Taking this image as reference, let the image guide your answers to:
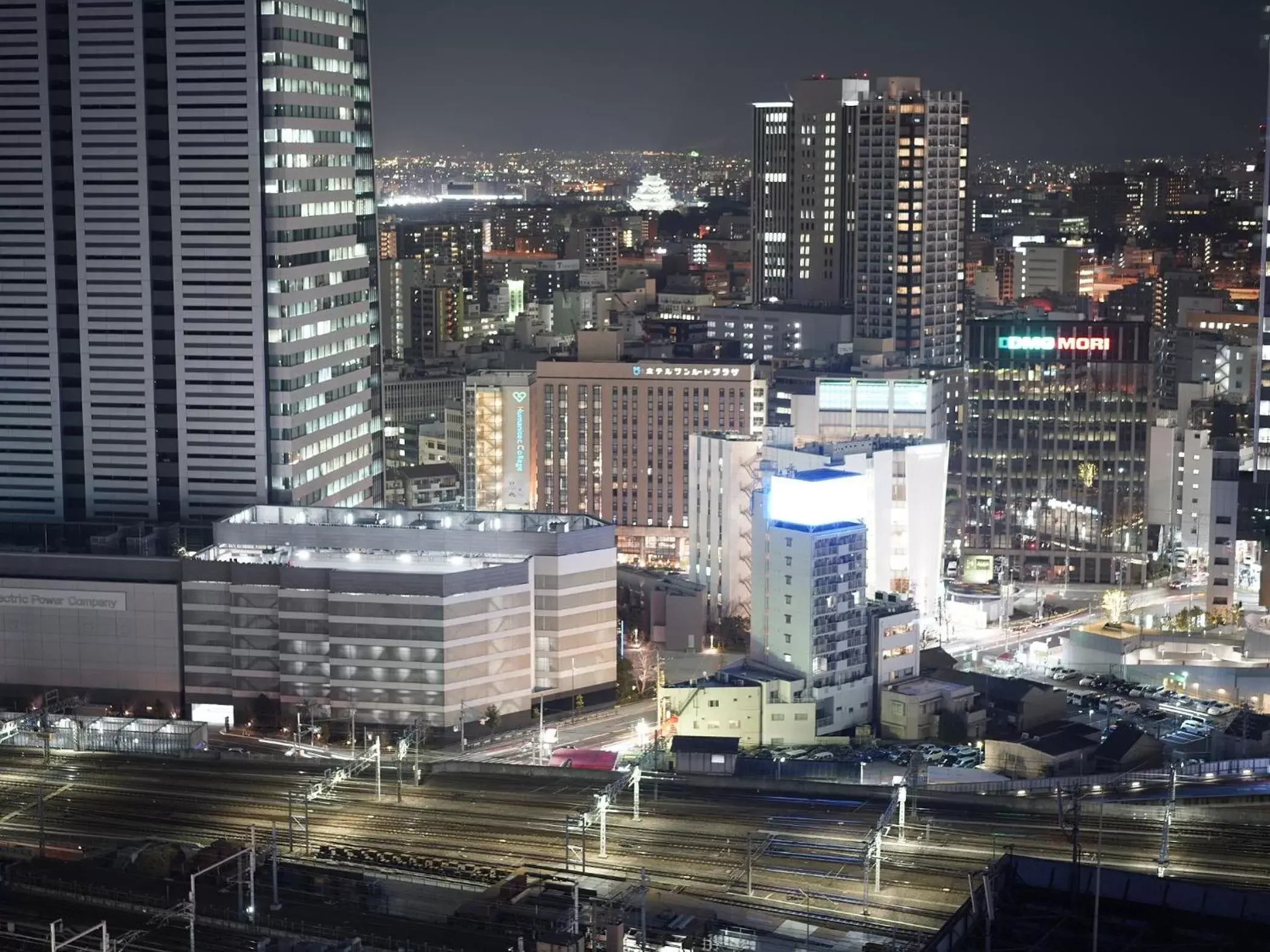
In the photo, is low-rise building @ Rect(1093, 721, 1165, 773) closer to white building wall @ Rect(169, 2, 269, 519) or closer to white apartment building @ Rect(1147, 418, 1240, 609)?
white building wall @ Rect(169, 2, 269, 519)

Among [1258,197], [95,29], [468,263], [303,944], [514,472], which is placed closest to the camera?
[303,944]

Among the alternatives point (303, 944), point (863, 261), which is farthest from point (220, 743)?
point (863, 261)

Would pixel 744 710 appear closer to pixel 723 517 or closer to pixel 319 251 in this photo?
pixel 723 517

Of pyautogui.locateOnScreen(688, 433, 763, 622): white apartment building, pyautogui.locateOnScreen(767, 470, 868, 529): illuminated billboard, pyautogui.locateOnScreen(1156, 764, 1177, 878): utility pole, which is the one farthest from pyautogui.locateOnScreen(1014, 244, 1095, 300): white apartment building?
pyautogui.locateOnScreen(1156, 764, 1177, 878): utility pole

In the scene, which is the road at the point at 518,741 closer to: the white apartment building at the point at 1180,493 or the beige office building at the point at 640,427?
the beige office building at the point at 640,427

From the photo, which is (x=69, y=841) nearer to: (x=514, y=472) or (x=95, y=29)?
(x=95, y=29)

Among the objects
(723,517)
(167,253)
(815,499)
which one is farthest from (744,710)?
(167,253)

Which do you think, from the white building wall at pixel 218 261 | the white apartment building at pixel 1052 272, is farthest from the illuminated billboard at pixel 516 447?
the white apartment building at pixel 1052 272
